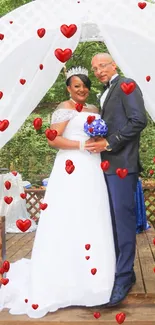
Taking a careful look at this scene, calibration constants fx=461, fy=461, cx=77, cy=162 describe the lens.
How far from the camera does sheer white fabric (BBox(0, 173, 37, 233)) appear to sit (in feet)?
23.9

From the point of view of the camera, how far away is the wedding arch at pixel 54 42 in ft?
11.1

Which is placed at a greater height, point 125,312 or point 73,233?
point 73,233

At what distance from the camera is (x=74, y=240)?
3377 millimetres

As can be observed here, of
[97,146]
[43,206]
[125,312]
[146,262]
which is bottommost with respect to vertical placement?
[125,312]

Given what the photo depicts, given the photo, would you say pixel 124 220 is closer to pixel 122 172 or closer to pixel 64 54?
pixel 122 172

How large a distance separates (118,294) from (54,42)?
6.31 feet

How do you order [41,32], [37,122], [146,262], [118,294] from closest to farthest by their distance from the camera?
1. [37,122]
2. [41,32]
3. [118,294]
4. [146,262]

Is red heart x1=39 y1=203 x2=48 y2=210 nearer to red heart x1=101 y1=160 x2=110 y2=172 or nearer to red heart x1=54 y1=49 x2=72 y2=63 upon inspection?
red heart x1=101 y1=160 x2=110 y2=172

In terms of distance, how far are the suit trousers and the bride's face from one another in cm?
64

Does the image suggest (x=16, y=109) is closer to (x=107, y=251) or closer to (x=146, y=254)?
(x=107, y=251)

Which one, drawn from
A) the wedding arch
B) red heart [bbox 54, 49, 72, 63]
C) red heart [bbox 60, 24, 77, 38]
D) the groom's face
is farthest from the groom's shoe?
red heart [bbox 60, 24, 77, 38]

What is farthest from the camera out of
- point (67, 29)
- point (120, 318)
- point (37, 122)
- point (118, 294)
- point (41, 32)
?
point (118, 294)

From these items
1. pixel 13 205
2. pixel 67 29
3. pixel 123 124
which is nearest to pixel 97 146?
pixel 123 124

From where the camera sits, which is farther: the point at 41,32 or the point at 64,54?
the point at 41,32
